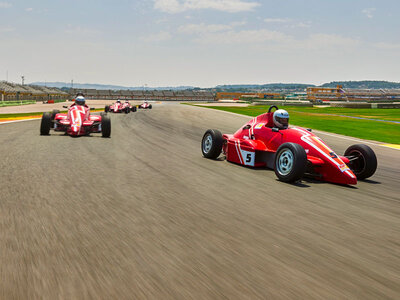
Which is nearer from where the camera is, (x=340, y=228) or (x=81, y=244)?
(x=81, y=244)

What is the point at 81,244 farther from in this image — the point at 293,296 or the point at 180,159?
the point at 180,159

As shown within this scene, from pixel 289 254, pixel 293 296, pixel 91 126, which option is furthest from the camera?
pixel 91 126

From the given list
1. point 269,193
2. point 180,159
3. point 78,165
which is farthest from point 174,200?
point 180,159

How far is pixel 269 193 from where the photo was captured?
6.22 m

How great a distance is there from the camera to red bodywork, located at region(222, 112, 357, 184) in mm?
7078

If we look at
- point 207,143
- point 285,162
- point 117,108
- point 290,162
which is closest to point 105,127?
point 207,143

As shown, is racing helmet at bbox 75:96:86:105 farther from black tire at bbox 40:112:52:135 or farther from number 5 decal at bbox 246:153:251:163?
number 5 decal at bbox 246:153:251:163

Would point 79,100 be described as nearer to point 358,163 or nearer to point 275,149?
point 275,149

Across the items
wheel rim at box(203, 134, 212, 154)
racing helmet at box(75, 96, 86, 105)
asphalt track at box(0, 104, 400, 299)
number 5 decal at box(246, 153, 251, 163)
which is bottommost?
asphalt track at box(0, 104, 400, 299)

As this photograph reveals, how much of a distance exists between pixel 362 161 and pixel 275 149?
1.74 meters

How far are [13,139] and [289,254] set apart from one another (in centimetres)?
1161

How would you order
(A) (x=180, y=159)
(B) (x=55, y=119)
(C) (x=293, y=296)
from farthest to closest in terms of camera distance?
(B) (x=55, y=119) < (A) (x=180, y=159) < (C) (x=293, y=296)

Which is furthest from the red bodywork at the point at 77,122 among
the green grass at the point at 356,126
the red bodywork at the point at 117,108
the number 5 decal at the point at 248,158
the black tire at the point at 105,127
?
the red bodywork at the point at 117,108

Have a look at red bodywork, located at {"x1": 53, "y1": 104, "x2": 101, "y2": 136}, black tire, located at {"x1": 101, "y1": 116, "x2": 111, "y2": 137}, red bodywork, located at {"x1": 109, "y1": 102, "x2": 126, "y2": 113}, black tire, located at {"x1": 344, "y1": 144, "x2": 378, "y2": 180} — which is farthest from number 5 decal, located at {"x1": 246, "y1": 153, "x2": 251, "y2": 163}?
red bodywork, located at {"x1": 109, "y1": 102, "x2": 126, "y2": 113}
